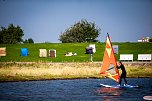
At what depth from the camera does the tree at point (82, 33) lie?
433 ft

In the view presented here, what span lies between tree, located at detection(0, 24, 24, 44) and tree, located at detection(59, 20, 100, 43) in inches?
847

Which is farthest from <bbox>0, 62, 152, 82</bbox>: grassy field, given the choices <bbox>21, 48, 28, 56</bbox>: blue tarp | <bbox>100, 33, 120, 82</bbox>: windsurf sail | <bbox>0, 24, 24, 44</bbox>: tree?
<bbox>0, 24, 24, 44</bbox>: tree

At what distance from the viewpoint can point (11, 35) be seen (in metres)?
130

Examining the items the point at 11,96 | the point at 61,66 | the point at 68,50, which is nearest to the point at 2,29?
the point at 68,50

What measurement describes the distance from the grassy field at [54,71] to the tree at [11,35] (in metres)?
75.5

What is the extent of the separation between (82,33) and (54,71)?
83969 mm

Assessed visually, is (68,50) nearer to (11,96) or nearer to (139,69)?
(139,69)

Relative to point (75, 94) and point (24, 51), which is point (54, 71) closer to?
point (75, 94)

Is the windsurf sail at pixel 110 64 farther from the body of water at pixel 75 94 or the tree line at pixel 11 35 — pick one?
the tree line at pixel 11 35

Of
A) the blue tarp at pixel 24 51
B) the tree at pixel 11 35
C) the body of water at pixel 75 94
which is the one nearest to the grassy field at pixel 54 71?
the body of water at pixel 75 94

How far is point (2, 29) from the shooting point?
5310 inches

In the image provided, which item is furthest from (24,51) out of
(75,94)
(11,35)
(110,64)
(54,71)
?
(11,35)

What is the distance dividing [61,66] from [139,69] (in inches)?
514

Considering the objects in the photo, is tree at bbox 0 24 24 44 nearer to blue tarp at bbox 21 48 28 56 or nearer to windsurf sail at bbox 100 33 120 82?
blue tarp at bbox 21 48 28 56
